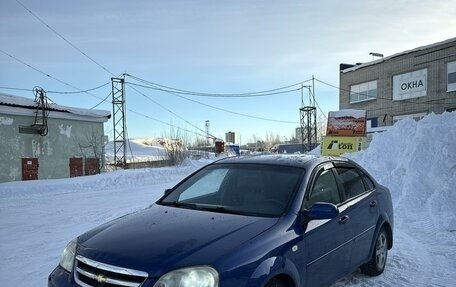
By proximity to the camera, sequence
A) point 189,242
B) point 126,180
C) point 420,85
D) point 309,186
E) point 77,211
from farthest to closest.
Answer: point 420,85
point 126,180
point 77,211
point 309,186
point 189,242

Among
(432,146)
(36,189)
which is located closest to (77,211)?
(36,189)

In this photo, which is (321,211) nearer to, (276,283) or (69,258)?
(276,283)

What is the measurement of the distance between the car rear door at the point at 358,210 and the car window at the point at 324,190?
0.18m

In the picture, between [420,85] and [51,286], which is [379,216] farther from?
[420,85]

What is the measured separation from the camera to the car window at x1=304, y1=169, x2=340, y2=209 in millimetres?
4259

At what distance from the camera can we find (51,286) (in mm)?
3463

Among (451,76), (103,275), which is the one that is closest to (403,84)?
(451,76)

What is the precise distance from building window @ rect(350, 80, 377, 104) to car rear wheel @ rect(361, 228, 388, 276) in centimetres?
3445

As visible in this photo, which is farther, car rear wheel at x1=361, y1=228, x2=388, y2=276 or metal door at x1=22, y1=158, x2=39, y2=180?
metal door at x1=22, y1=158, x2=39, y2=180

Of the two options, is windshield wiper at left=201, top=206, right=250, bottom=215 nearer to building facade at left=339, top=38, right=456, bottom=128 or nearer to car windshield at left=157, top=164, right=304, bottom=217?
car windshield at left=157, top=164, right=304, bottom=217

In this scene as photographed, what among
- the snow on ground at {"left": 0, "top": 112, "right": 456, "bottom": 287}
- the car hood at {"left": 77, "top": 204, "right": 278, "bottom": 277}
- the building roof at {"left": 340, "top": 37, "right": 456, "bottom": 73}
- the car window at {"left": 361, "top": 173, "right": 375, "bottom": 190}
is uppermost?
the building roof at {"left": 340, "top": 37, "right": 456, "bottom": 73}

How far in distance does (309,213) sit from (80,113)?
22.2m

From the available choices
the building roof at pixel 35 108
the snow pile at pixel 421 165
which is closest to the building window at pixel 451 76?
the snow pile at pixel 421 165

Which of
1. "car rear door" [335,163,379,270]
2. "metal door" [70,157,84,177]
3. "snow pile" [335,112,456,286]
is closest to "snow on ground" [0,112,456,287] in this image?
"snow pile" [335,112,456,286]
